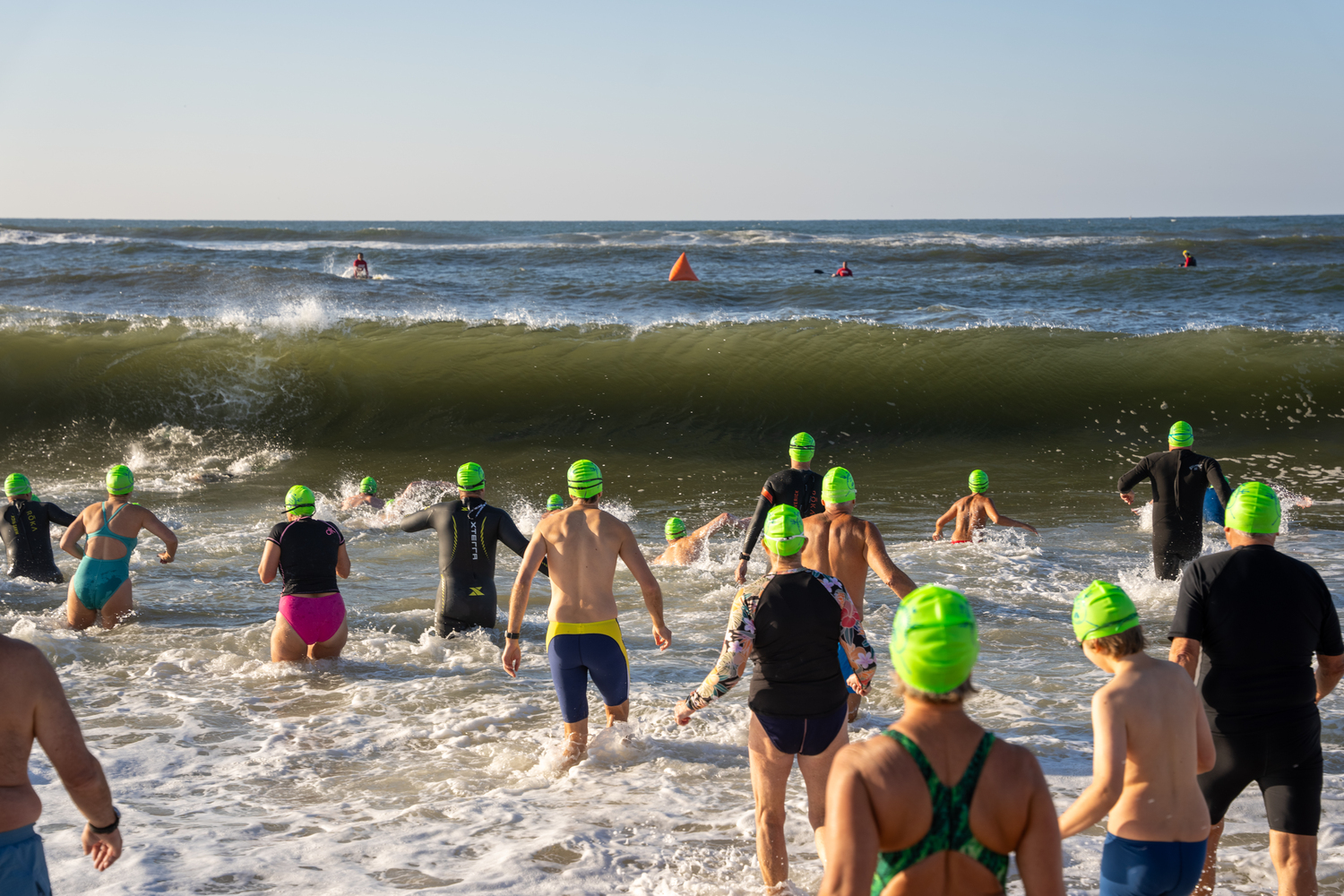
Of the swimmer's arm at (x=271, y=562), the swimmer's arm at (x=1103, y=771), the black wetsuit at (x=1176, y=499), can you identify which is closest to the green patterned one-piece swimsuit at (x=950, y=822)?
the swimmer's arm at (x=1103, y=771)

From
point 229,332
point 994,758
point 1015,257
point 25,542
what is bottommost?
point 25,542

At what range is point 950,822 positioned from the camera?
2234 mm

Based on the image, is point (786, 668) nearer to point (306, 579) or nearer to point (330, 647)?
point (306, 579)

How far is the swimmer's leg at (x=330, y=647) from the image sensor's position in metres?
7.33

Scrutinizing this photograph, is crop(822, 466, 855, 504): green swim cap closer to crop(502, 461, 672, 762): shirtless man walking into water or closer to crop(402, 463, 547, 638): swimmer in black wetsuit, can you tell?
crop(502, 461, 672, 762): shirtless man walking into water

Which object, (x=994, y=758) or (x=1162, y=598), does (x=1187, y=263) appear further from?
(x=994, y=758)

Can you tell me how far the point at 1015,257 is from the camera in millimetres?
41688

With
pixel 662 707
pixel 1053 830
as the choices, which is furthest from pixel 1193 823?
pixel 662 707

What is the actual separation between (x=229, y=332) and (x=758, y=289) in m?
15.1

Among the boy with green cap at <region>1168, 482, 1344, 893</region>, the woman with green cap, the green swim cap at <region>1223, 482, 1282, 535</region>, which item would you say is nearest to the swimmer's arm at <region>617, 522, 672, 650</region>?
the boy with green cap at <region>1168, 482, 1344, 893</region>

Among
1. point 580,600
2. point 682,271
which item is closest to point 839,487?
point 580,600

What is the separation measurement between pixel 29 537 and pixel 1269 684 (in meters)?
9.51

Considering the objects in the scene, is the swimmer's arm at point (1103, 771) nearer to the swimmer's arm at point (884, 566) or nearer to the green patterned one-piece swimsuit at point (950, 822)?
the green patterned one-piece swimsuit at point (950, 822)

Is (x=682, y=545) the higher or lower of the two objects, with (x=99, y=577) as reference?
lower
